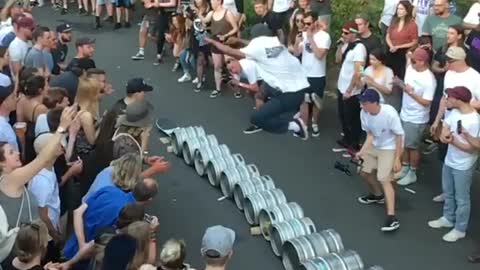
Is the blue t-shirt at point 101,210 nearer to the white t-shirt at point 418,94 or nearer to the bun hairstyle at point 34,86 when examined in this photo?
the bun hairstyle at point 34,86

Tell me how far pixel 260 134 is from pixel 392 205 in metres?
2.87

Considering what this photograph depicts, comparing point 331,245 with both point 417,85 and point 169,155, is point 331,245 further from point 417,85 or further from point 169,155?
point 169,155

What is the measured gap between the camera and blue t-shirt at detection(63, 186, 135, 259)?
20.5 feet

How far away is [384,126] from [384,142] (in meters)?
0.19

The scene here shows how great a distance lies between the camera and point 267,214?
25.7 ft

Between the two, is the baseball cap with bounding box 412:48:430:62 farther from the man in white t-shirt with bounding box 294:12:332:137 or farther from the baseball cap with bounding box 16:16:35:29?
the baseball cap with bounding box 16:16:35:29

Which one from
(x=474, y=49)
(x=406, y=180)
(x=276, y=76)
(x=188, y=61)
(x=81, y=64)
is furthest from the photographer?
(x=188, y=61)

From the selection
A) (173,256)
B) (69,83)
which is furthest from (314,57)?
(173,256)

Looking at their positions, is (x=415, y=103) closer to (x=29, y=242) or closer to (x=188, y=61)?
(x=188, y=61)

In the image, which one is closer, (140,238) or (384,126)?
(140,238)

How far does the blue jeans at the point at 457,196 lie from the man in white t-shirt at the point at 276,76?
8.74ft

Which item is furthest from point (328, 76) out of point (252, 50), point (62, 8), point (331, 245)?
point (62, 8)

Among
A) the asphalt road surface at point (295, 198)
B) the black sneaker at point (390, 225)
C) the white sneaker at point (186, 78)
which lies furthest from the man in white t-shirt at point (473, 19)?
the white sneaker at point (186, 78)

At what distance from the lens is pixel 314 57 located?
10.2 m
